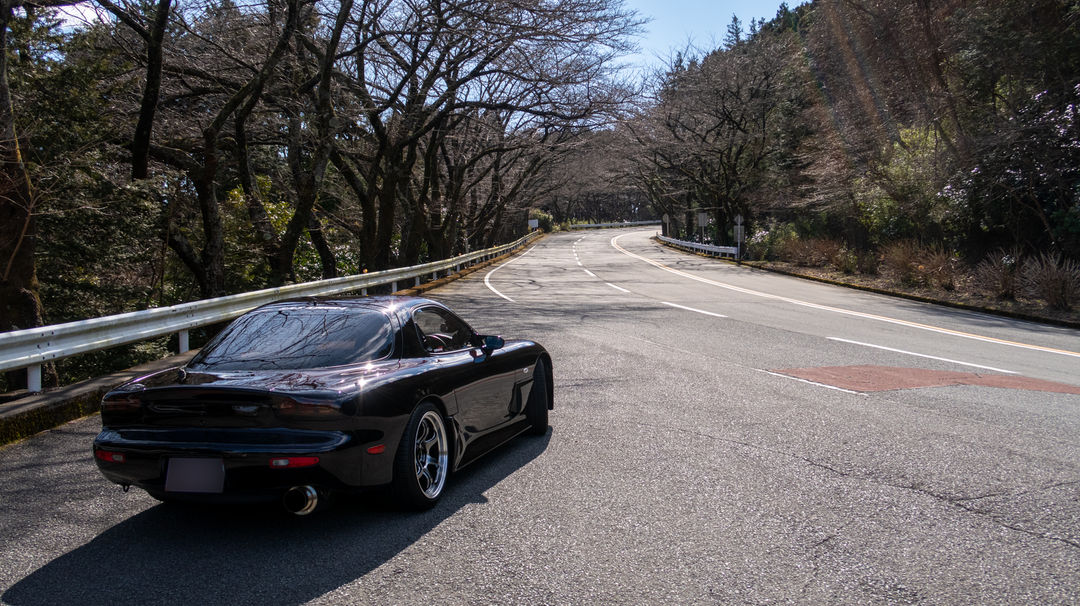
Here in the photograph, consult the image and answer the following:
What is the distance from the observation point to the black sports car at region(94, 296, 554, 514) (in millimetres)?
3707

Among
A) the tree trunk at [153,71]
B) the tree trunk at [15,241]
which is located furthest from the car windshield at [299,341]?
the tree trunk at [153,71]

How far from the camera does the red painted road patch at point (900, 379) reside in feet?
26.6

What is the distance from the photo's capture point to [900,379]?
27.8ft

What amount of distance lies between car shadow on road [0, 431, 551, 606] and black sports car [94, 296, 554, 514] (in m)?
0.21

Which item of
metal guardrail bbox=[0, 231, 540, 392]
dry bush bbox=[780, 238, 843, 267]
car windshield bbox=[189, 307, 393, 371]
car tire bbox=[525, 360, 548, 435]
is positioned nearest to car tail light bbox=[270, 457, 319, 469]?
car windshield bbox=[189, 307, 393, 371]

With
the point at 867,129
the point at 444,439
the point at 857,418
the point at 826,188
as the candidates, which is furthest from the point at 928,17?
the point at 444,439

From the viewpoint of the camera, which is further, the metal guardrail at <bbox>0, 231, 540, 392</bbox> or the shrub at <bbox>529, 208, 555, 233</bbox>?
the shrub at <bbox>529, 208, 555, 233</bbox>

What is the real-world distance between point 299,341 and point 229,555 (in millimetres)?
1380

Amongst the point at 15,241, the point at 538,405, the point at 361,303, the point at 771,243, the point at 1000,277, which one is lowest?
the point at 538,405

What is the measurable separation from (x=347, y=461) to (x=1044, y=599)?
322cm

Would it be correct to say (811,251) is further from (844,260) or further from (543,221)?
(543,221)

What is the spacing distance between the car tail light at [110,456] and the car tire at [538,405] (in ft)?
9.61

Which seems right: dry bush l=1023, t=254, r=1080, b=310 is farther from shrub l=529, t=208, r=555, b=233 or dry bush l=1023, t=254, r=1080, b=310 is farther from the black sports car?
shrub l=529, t=208, r=555, b=233

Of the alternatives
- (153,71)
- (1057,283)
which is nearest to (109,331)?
(153,71)
